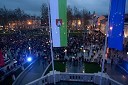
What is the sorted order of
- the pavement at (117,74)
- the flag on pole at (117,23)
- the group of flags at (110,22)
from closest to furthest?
the flag on pole at (117,23)
the group of flags at (110,22)
the pavement at (117,74)

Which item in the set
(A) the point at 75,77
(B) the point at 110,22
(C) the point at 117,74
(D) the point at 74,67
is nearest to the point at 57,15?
(B) the point at 110,22

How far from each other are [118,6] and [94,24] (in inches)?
3929

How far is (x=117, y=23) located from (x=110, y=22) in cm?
90

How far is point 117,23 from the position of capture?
18078mm

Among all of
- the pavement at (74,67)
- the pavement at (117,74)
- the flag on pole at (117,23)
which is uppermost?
the flag on pole at (117,23)

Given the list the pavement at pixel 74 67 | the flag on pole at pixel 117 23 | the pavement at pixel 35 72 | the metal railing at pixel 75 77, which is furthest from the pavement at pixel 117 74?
the pavement at pixel 35 72

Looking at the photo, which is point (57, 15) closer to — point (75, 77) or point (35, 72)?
point (75, 77)

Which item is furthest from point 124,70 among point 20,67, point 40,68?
point 20,67

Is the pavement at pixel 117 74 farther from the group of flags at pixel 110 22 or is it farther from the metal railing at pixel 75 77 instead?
the group of flags at pixel 110 22

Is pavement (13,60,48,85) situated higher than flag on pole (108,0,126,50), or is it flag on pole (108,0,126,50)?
flag on pole (108,0,126,50)

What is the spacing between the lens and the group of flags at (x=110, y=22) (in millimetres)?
17812

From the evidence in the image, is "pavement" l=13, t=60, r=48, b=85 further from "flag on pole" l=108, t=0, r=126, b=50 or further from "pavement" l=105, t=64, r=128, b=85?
"flag on pole" l=108, t=0, r=126, b=50

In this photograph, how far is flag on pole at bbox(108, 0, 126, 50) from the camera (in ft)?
57.9

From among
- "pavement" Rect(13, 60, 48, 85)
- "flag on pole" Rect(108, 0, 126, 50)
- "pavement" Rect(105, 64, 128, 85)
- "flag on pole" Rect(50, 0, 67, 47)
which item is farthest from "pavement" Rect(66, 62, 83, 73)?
"flag on pole" Rect(108, 0, 126, 50)
